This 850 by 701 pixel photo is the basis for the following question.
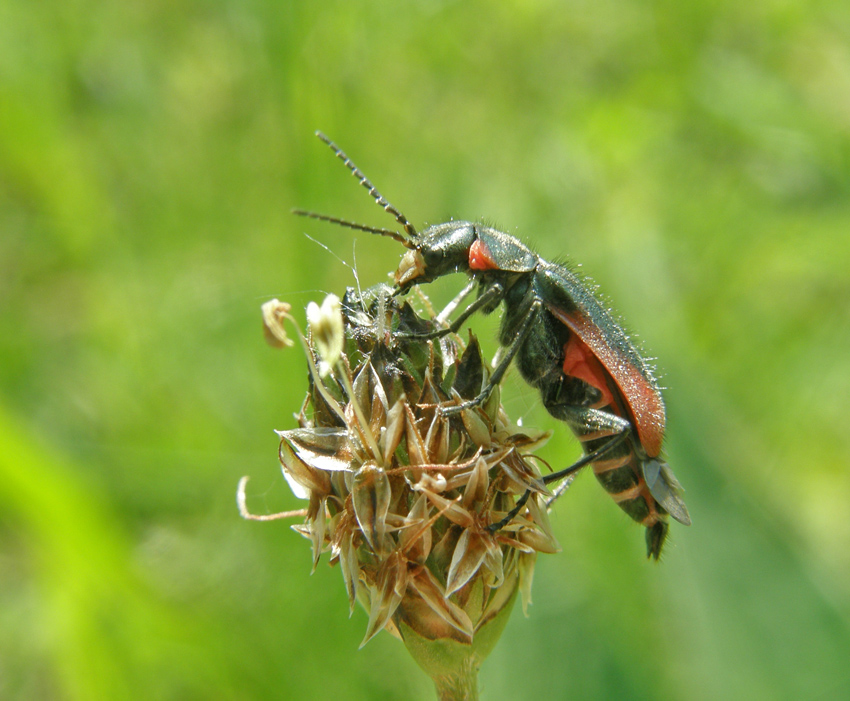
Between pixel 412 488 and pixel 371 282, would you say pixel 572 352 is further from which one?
pixel 371 282

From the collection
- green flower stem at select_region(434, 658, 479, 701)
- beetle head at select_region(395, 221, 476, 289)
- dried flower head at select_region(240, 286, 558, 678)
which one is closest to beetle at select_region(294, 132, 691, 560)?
beetle head at select_region(395, 221, 476, 289)

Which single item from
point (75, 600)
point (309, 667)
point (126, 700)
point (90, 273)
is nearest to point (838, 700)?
point (309, 667)

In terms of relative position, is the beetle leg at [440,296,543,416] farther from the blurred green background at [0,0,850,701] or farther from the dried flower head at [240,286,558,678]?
the blurred green background at [0,0,850,701]

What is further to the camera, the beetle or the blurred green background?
the blurred green background

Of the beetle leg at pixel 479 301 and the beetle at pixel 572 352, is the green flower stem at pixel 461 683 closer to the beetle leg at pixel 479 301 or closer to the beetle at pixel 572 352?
the beetle at pixel 572 352

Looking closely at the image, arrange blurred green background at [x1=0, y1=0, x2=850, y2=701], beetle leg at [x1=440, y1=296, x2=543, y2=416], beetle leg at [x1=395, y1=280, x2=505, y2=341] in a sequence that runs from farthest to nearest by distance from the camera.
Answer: blurred green background at [x1=0, y1=0, x2=850, y2=701] → beetle leg at [x1=395, y1=280, x2=505, y2=341] → beetle leg at [x1=440, y1=296, x2=543, y2=416]
